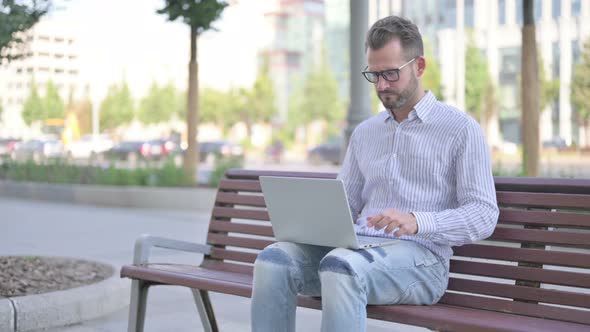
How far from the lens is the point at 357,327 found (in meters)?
2.96

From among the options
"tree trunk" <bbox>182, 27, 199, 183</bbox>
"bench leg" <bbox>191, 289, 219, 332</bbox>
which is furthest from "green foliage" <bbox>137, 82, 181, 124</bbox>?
"bench leg" <bbox>191, 289, 219, 332</bbox>

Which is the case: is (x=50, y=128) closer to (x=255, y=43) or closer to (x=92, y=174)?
(x=255, y=43)

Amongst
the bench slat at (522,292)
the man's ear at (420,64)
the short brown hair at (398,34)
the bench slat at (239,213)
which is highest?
the short brown hair at (398,34)

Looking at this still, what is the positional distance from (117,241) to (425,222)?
6990 mm

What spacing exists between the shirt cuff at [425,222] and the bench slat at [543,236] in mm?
429

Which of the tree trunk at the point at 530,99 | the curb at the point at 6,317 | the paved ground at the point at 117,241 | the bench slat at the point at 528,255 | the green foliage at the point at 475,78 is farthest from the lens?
the green foliage at the point at 475,78

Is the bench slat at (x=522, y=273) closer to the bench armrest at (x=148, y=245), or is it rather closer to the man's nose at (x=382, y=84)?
the man's nose at (x=382, y=84)

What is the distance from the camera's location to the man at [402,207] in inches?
122

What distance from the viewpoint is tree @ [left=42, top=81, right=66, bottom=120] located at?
72688 millimetres

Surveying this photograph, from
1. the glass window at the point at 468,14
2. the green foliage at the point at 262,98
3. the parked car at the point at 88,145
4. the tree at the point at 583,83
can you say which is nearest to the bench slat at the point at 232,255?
the tree at the point at 583,83

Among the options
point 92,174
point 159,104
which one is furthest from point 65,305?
point 159,104

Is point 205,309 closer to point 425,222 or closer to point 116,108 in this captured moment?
point 425,222

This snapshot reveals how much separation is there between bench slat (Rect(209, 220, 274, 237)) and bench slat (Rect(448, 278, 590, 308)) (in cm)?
112

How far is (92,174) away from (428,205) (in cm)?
1485
